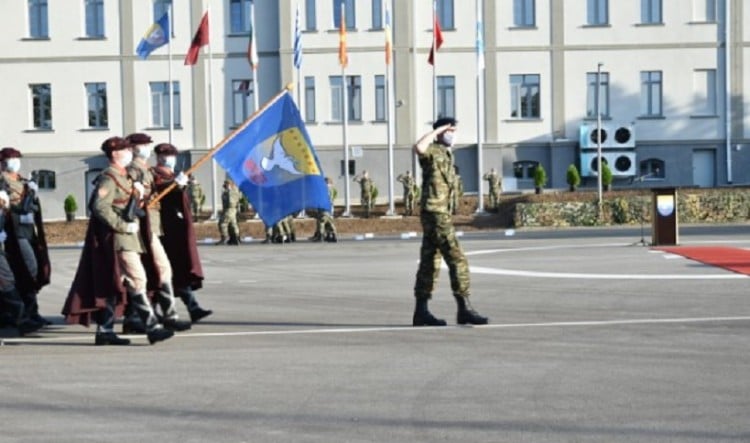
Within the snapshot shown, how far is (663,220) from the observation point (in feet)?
86.1

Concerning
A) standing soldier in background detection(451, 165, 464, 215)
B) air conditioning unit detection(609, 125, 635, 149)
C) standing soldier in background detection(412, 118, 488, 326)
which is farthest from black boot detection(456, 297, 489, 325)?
air conditioning unit detection(609, 125, 635, 149)

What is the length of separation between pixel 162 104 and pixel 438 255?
134ft

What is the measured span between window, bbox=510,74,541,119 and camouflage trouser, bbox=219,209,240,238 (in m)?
18.3

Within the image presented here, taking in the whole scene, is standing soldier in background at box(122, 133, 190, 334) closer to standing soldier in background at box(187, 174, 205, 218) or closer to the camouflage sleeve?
the camouflage sleeve

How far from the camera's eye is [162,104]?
53094 millimetres

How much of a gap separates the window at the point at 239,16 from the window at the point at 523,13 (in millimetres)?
10213

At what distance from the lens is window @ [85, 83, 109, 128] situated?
2099 inches

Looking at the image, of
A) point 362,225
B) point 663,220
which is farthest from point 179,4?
point 663,220

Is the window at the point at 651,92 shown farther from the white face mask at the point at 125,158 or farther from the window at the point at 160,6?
the white face mask at the point at 125,158

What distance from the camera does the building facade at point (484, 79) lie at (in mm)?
51875

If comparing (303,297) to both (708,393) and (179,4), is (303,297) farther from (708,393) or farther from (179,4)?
(179,4)

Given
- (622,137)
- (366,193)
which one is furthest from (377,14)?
(622,137)

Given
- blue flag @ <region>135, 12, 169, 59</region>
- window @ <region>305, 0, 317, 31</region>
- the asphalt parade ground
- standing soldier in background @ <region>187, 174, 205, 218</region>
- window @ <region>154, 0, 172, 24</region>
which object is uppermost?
window @ <region>154, 0, 172, 24</region>

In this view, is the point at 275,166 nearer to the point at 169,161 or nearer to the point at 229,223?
the point at 169,161
